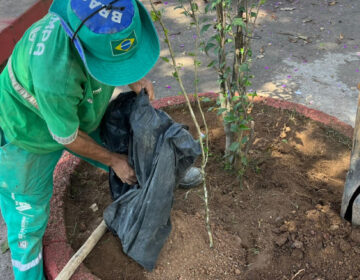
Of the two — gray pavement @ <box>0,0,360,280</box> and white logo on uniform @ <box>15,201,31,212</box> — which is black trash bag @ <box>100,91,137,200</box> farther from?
gray pavement @ <box>0,0,360,280</box>

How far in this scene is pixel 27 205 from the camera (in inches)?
85.0

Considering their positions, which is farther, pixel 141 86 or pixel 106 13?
pixel 141 86

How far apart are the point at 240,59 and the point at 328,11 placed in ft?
12.2

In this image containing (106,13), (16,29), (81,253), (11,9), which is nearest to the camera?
(106,13)

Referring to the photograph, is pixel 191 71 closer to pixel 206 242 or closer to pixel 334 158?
pixel 334 158

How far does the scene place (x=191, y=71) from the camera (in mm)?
4348

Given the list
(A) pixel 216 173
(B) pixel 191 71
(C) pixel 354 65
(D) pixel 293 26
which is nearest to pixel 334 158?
(A) pixel 216 173

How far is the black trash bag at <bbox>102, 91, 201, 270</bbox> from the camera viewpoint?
204 cm

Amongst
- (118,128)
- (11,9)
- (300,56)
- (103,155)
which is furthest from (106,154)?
(11,9)

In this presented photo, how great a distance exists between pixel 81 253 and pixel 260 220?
1108 millimetres

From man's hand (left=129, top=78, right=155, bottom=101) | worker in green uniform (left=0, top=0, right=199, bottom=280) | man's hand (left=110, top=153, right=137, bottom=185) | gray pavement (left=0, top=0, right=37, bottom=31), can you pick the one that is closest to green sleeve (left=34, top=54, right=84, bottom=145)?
worker in green uniform (left=0, top=0, right=199, bottom=280)

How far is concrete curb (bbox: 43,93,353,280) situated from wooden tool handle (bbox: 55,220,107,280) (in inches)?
1.8

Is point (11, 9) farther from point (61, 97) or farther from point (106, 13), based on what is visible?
point (106, 13)

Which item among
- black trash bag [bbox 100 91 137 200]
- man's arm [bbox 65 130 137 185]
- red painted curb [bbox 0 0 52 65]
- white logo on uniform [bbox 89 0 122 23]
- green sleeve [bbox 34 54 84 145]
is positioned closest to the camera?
white logo on uniform [bbox 89 0 122 23]
